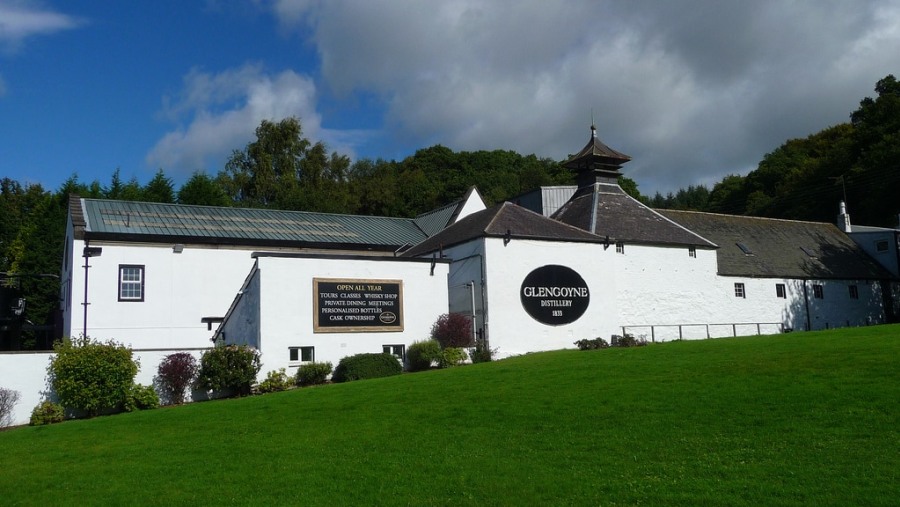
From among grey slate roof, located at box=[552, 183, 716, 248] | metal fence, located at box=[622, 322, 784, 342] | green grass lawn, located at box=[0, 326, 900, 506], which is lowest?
green grass lawn, located at box=[0, 326, 900, 506]

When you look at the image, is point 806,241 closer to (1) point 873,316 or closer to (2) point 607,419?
(1) point 873,316

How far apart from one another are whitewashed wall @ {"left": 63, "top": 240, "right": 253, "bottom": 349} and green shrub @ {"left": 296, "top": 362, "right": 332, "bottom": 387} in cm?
907

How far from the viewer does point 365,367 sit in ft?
84.1

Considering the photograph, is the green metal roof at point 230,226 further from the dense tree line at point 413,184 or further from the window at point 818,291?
the window at point 818,291

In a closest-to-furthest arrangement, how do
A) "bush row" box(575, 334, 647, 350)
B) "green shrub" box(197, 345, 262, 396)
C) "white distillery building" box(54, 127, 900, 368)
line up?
1. "green shrub" box(197, 345, 262, 396)
2. "white distillery building" box(54, 127, 900, 368)
3. "bush row" box(575, 334, 647, 350)

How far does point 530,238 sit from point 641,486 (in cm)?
2099

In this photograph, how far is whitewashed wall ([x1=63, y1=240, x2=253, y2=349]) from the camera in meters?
31.3

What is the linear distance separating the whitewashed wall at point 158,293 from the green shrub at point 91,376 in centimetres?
818

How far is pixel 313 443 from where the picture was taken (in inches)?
553

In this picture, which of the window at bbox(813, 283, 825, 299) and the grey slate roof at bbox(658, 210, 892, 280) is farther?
the window at bbox(813, 283, 825, 299)

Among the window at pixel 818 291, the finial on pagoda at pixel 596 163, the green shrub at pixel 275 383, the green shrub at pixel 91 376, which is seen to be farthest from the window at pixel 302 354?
the window at pixel 818 291

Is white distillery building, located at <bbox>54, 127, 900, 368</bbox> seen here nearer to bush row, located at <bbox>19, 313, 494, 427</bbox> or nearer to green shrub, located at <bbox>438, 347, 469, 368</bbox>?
bush row, located at <bbox>19, 313, 494, 427</bbox>

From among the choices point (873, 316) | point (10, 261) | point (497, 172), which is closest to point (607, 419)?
point (873, 316)

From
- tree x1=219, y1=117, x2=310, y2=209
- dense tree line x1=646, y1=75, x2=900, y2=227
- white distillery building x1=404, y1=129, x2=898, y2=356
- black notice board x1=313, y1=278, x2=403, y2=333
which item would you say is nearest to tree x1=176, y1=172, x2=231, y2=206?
tree x1=219, y1=117, x2=310, y2=209
